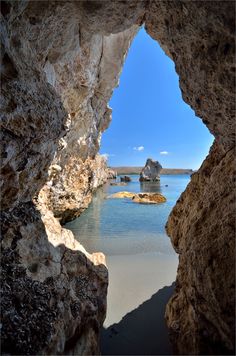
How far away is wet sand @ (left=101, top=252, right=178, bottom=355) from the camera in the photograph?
14.8 ft

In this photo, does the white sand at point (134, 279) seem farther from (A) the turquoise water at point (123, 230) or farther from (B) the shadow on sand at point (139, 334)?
(A) the turquoise water at point (123, 230)

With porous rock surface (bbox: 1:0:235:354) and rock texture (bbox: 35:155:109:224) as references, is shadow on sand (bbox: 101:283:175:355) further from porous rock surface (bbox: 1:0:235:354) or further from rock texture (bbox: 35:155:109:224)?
rock texture (bbox: 35:155:109:224)

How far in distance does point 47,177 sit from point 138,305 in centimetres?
380

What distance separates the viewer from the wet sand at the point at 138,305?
4.52 m

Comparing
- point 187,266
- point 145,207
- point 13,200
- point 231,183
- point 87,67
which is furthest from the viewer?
point 145,207

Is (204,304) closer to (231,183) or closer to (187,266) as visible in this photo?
(187,266)

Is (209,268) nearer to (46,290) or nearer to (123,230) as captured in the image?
(46,290)

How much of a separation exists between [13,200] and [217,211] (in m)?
3.17

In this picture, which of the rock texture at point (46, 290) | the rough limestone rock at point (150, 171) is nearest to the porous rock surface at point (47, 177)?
the rock texture at point (46, 290)

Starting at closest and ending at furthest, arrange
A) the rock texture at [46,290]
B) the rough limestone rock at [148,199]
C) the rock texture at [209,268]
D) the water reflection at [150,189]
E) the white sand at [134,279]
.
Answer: the rock texture at [46,290] → the rock texture at [209,268] → the white sand at [134,279] → the rough limestone rock at [148,199] → the water reflection at [150,189]

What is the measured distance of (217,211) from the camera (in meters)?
4.06

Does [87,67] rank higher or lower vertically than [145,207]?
higher

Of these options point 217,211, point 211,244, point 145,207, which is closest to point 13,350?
point 211,244

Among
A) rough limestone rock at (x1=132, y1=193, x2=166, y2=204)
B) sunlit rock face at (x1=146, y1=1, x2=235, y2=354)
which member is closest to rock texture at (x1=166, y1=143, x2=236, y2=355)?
sunlit rock face at (x1=146, y1=1, x2=235, y2=354)
